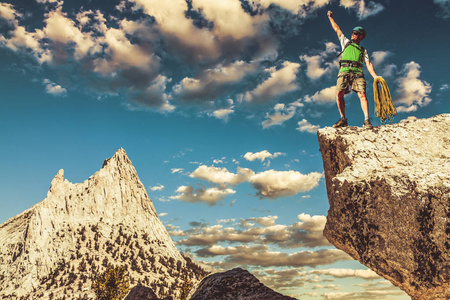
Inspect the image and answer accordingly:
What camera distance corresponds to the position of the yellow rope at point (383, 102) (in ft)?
26.2

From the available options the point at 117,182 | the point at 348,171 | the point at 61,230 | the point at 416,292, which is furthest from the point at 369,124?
the point at 117,182

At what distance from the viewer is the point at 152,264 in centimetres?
12012

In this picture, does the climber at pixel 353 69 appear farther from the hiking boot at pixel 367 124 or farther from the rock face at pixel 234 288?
the rock face at pixel 234 288

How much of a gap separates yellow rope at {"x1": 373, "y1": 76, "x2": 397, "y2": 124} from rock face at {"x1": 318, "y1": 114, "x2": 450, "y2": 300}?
36.6 inches

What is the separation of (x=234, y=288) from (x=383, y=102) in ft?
18.6

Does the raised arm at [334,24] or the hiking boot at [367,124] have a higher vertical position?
the raised arm at [334,24]

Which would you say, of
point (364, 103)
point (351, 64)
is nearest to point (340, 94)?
point (364, 103)

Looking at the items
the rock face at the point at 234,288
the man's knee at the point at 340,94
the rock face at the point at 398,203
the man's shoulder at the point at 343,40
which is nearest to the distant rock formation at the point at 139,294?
the rock face at the point at 234,288

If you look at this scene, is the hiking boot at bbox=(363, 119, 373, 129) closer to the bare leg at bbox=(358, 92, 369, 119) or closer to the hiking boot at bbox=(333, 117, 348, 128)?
the bare leg at bbox=(358, 92, 369, 119)

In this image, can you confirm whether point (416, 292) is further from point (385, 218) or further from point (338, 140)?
point (338, 140)

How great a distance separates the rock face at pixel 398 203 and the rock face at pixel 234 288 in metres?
1.77

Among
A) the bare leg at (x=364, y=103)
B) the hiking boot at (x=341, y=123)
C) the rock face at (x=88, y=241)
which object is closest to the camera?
the bare leg at (x=364, y=103)

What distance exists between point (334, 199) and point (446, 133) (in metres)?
2.67

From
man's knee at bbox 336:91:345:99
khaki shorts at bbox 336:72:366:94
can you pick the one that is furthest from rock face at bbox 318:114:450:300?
man's knee at bbox 336:91:345:99
